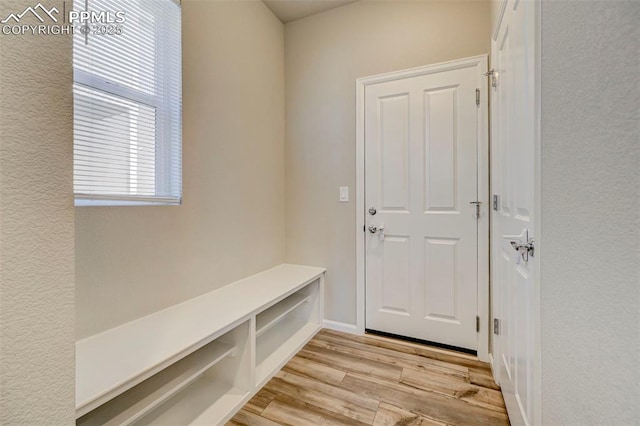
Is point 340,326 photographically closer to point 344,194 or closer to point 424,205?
point 344,194

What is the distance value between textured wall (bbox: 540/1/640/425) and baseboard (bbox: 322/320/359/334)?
62.9 inches

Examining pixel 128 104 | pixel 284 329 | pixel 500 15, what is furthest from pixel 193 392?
pixel 500 15

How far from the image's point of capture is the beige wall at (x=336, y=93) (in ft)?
6.92

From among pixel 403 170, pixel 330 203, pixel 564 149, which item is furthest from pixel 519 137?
pixel 330 203

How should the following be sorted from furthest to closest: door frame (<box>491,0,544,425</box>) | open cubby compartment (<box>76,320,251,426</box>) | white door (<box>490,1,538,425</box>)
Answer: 1. open cubby compartment (<box>76,320,251,426</box>)
2. white door (<box>490,1,538,425</box>)
3. door frame (<box>491,0,544,425</box>)

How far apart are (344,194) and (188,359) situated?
161 centimetres

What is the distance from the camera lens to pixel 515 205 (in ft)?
4.09

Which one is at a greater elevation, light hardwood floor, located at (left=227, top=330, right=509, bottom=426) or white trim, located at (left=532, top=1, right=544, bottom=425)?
white trim, located at (left=532, top=1, right=544, bottom=425)

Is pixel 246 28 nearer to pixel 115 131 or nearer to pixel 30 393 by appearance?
pixel 115 131

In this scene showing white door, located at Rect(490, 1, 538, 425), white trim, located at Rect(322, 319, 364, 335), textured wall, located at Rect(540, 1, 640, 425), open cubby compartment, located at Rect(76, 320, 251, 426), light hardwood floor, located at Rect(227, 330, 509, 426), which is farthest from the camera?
white trim, located at Rect(322, 319, 364, 335)

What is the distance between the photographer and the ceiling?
2.36 meters

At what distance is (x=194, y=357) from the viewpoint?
58.9 inches

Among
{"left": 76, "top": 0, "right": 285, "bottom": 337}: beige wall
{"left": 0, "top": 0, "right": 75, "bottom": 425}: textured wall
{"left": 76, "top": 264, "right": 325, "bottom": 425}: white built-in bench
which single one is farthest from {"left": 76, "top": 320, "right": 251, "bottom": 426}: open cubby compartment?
{"left": 0, "top": 0, "right": 75, "bottom": 425}: textured wall

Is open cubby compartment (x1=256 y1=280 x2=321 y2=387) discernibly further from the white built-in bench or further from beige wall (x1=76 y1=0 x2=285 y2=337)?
beige wall (x1=76 y1=0 x2=285 y2=337)
